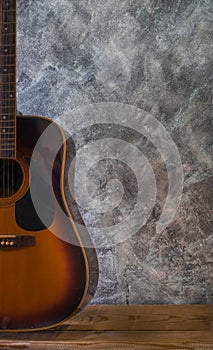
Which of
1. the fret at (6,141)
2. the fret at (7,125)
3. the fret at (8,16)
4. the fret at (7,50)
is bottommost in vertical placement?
the fret at (6,141)

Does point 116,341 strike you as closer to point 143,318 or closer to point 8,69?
point 143,318

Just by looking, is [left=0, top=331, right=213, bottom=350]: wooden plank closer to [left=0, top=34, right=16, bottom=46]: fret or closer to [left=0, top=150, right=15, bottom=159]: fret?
[left=0, top=150, right=15, bottom=159]: fret

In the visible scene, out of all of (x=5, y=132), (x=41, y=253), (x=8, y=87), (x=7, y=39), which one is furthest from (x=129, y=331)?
(x=7, y=39)

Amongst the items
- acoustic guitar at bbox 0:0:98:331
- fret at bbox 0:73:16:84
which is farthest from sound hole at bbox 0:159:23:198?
fret at bbox 0:73:16:84

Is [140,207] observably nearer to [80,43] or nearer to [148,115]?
[148,115]

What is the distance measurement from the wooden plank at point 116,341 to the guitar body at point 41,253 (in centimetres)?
5

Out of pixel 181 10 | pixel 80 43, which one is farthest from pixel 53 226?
pixel 181 10

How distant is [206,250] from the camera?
1.40 meters

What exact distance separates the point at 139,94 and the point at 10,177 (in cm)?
51

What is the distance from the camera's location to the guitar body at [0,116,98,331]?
115 centimetres

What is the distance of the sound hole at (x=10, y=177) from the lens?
3.87ft

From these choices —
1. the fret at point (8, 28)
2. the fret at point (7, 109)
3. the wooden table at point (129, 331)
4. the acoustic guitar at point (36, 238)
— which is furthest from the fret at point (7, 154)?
the wooden table at point (129, 331)

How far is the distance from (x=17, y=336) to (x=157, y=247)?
0.51m

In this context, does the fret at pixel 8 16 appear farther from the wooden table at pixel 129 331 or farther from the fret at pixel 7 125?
the wooden table at pixel 129 331
